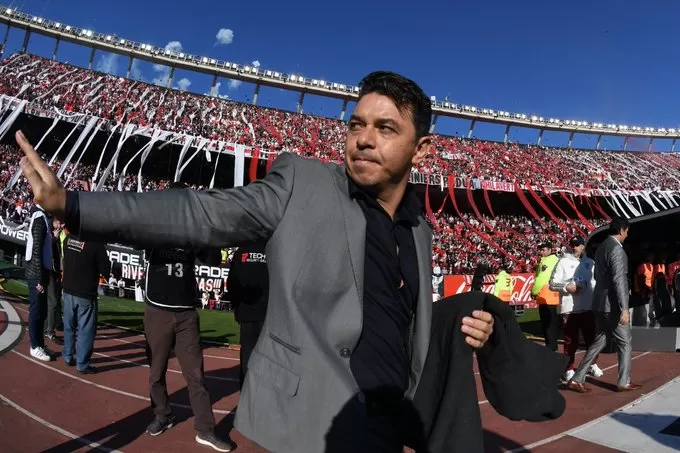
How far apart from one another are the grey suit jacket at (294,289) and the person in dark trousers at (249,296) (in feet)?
10.5

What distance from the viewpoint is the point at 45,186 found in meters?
1.08

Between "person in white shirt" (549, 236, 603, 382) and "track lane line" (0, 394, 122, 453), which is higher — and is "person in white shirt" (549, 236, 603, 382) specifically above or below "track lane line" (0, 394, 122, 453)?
above

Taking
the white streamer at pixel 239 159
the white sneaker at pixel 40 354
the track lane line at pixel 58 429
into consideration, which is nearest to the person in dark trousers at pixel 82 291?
the white sneaker at pixel 40 354

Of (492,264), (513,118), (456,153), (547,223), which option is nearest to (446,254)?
(492,264)

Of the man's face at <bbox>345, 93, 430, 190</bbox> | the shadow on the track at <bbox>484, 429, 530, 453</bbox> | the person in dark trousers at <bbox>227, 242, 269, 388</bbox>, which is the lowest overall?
the shadow on the track at <bbox>484, 429, 530, 453</bbox>

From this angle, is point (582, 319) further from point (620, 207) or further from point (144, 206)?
point (620, 207)

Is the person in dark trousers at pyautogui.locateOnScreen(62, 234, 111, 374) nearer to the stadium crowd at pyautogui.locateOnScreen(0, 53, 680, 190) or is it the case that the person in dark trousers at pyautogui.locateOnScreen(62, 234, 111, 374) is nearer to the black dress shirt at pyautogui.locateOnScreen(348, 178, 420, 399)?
the black dress shirt at pyautogui.locateOnScreen(348, 178, 420, 399)

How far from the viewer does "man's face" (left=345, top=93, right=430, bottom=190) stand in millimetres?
1588

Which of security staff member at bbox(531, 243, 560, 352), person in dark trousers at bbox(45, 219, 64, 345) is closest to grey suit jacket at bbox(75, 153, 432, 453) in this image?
security staff member at bbox(531, 243, 560, 352)

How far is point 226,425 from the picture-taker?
479cm

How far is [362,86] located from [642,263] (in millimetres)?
9996

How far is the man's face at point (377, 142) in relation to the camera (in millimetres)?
1588

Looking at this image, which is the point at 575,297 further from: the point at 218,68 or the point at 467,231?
the point at 218,68

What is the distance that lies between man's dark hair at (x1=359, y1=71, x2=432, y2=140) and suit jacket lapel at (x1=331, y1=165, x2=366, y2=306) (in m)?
0.37
